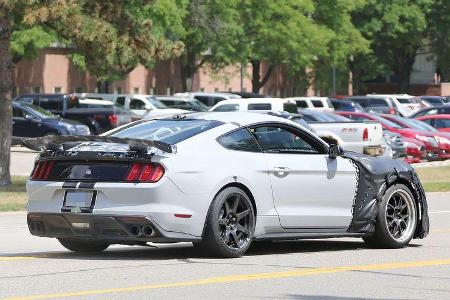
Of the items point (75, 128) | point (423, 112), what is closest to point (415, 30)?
point (423, 112)

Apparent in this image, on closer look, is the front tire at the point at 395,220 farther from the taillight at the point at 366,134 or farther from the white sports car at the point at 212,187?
the taillight at the point at 366,134

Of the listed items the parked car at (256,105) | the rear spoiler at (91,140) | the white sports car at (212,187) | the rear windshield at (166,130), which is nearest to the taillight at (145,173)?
the white sports car at (212,187)

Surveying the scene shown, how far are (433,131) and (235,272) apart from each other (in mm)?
32040

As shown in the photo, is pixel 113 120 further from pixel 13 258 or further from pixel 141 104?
pixel 13 258

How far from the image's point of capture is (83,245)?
13.0m

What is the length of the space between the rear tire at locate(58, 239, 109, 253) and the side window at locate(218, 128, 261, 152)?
150cm

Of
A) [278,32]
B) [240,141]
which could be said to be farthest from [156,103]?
[240,141]

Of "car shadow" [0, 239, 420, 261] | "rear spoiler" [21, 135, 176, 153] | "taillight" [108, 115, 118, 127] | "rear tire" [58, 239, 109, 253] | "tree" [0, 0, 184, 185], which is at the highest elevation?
"tree" [0, 0, 184, 185]

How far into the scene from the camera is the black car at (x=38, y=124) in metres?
43.5

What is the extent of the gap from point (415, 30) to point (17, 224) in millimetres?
64618

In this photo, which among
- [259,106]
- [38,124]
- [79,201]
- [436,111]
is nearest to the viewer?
[79,201]

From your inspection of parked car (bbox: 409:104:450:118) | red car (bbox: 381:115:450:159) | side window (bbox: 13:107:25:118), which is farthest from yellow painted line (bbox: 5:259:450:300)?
parked car (bbox: 409:104:450:118)

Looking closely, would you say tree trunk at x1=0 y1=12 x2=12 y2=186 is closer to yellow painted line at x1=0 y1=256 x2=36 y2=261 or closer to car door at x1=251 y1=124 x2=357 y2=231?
car door at x1=251 y1=124 x2=357 y2=231

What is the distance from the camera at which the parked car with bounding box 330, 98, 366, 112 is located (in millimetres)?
58281
